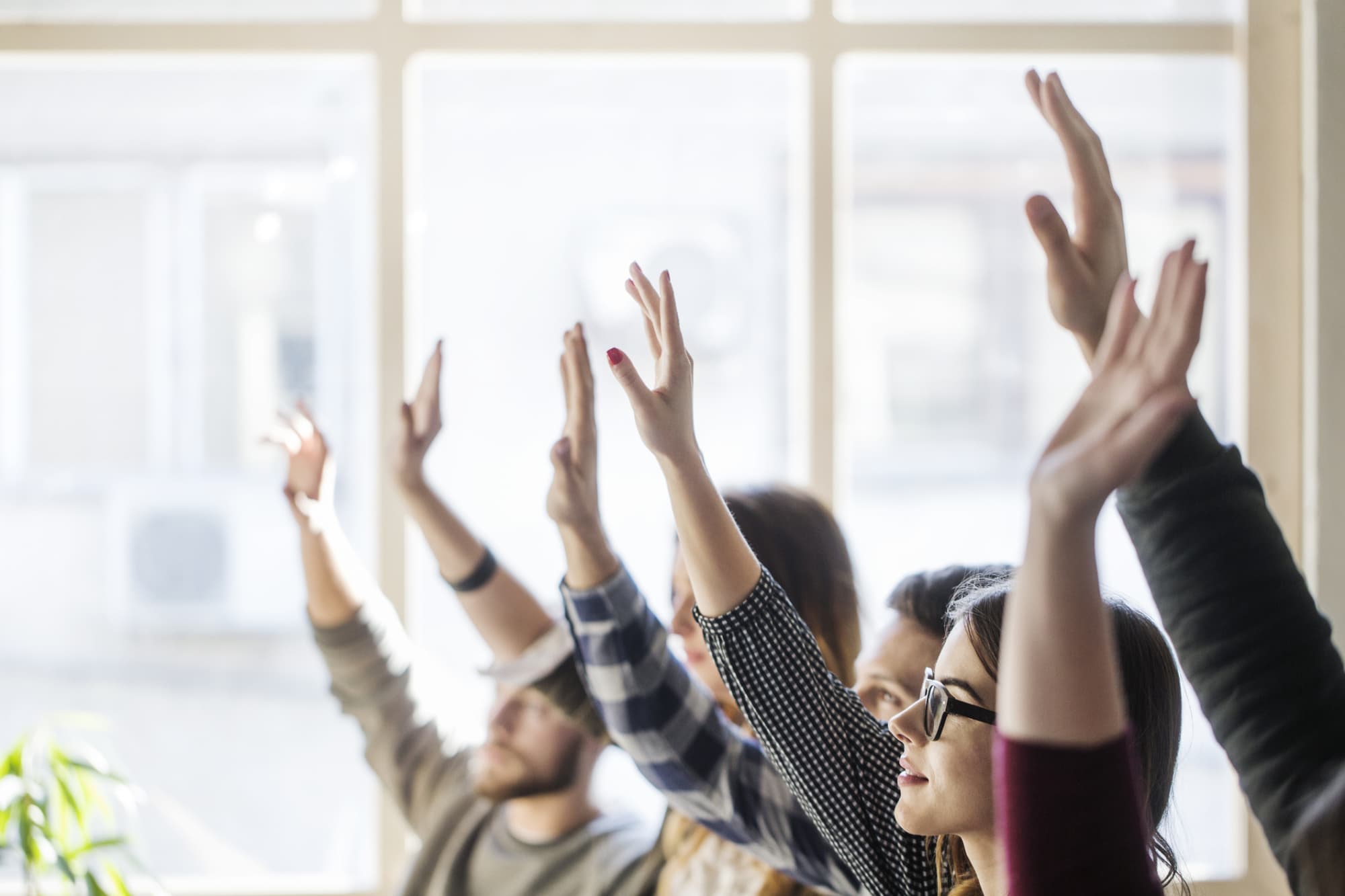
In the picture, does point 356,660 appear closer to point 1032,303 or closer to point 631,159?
point 631,159

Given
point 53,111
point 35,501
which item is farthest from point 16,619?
point 53,111

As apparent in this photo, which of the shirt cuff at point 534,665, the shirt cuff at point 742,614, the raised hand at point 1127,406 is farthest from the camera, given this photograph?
the shirt cuff at point 534,665

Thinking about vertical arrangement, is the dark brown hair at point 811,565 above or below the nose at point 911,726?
above

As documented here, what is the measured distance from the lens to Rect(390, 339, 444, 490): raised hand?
1395mm

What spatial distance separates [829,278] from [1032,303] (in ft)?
1.28

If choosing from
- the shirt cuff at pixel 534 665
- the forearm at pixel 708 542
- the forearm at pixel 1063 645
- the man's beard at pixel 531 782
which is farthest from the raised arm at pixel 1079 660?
the man's beard at pixel 531 782

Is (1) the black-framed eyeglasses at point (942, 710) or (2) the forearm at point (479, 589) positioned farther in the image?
(2) the forearm at point (479, 589)

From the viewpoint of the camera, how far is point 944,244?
72.2 inches

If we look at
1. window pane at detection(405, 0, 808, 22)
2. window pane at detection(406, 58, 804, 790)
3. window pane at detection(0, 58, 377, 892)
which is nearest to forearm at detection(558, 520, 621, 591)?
window pane at detection(406, 58, 804, 790)

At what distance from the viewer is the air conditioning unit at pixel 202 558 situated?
5.86ft

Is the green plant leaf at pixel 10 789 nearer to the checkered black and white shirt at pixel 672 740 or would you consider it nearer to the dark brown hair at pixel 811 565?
the checkered black and white shirt at pixel 672 740

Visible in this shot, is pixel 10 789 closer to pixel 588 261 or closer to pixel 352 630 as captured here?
pixel 352 630

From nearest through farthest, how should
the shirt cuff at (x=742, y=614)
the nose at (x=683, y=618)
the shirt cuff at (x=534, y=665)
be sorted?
the shirt cuff at (x=742, y=614) → the nose at (x=683, y=618) → the shirt cuff at (x=534, y=665)

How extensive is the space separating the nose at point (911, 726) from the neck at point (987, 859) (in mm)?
85
